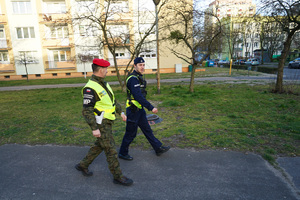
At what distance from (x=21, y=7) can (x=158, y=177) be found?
34356mm

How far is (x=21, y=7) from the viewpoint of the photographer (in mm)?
28328

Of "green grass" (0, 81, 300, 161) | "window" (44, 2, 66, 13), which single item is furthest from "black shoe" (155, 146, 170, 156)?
"window" (44, 2, 66, 13)

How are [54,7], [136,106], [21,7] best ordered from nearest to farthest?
1. [136,106]
2. [21,7]
3. [54,7]

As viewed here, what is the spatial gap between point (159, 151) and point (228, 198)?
1557 mm

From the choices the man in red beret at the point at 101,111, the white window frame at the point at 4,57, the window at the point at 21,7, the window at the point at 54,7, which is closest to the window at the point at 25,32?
the window at the point at 21,7

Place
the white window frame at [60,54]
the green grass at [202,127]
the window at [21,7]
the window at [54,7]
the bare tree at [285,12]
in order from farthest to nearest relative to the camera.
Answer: the white window frame at [60,54], the window at [54,7], the window at [21,7], the bare tree at [285,12], the green grass at [202,127]

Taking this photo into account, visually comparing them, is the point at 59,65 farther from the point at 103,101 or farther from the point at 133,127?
the point at 103,101

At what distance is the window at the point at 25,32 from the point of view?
93.7ft

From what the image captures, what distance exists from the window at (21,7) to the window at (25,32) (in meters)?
2.35

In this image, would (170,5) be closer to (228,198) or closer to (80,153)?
(80,153)

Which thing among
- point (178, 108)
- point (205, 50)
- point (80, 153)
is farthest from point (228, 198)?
point (205, 50)

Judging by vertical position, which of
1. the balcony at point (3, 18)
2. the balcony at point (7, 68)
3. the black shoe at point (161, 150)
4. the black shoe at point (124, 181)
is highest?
the balcony at point (3, 18)

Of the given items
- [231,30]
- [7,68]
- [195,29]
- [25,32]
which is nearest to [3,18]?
[25,32]

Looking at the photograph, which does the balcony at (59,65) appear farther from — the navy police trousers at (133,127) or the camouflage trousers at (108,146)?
the camouflage trousers at (108,146)
